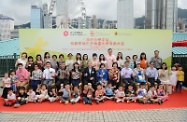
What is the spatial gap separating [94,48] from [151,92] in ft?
9.42

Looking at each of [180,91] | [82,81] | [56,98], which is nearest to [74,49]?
[82,81]

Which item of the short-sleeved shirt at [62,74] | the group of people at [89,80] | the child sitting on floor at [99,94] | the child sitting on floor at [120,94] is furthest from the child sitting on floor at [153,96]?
the short-sleeved shirt at [62,74]

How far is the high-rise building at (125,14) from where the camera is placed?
105 feet

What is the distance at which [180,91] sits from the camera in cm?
802

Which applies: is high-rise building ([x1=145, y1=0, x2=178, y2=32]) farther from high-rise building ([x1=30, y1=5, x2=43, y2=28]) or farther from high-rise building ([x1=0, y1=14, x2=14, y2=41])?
high-rise building ([x1=0, y1=14, x2=14, y2=41])

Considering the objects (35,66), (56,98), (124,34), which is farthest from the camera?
(124,34)

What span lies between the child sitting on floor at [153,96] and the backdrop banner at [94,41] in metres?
2.21

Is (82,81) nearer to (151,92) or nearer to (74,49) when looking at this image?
(74,49)

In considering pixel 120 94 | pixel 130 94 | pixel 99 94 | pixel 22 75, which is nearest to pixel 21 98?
pixel 22 75

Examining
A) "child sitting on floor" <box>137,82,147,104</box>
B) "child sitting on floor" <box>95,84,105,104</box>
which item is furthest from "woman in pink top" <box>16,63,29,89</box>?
"child sitting on floor" <box>137,82,147,104</box>

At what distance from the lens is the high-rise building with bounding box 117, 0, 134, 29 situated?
3203 cm

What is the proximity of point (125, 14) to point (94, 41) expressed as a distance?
26.1 m

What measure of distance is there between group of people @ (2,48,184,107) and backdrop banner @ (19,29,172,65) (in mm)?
509

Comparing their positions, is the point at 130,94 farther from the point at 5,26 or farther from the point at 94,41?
the point at 5,26
